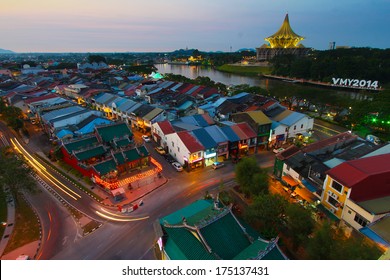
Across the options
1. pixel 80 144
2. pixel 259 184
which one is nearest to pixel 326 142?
pixel 259 184

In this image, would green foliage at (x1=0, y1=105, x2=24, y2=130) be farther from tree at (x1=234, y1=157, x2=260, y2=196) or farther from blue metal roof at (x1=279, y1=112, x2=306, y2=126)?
blue metal roof at (x1=279, y1=112, x2=306, y2=126)

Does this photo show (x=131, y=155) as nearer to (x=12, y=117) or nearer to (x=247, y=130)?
(x=247, y=130)

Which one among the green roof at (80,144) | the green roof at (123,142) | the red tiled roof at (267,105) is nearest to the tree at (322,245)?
the green roof at (123,142)

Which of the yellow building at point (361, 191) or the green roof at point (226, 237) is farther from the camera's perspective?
the yellow building at point (361, 191)

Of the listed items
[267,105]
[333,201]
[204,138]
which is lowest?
[333,201]

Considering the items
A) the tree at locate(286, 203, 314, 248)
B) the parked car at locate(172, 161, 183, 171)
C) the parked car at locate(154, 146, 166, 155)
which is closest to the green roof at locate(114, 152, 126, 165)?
the parked car at locate(172, 161, 183, 171)

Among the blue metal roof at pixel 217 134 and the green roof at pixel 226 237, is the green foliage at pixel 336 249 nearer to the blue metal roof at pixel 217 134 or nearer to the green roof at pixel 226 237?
the green roof at pixel 226 237
